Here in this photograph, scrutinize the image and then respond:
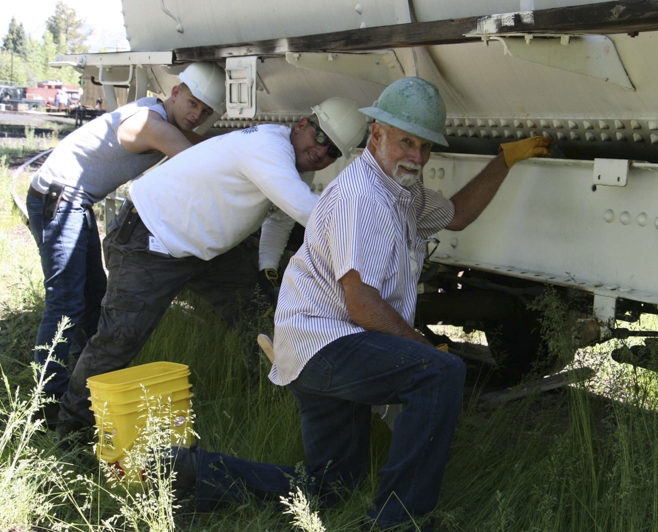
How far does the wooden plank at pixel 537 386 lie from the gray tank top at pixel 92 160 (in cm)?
245

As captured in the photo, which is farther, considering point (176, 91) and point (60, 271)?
point (176, 91)

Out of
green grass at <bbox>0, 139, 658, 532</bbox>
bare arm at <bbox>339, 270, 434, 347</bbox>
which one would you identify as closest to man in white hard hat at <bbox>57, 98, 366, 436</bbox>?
green grass at <bbox>0, 139, 658, 532</bbox>

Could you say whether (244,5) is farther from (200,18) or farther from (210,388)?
(210,388)

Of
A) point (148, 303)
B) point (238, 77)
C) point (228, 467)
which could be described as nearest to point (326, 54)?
point (238, 77)

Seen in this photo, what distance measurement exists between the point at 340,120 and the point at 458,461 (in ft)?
5.37

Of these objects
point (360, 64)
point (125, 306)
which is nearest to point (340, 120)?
point (360, 64)

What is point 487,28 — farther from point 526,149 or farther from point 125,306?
point 125,306

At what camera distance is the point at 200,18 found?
14.5 feet

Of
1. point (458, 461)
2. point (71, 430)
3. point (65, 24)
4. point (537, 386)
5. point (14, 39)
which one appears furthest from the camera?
point (65, 24)

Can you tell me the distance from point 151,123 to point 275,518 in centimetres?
216

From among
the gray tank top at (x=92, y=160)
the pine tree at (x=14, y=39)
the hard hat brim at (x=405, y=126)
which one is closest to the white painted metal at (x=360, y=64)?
the hard hat brim at (x=405, y=126)

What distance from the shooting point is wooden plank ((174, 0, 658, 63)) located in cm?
202

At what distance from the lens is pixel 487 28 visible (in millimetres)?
2311

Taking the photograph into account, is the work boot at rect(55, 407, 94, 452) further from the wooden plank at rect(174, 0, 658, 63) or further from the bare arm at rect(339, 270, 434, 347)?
the wooden plank at rect(174, 0, 658, 63)
